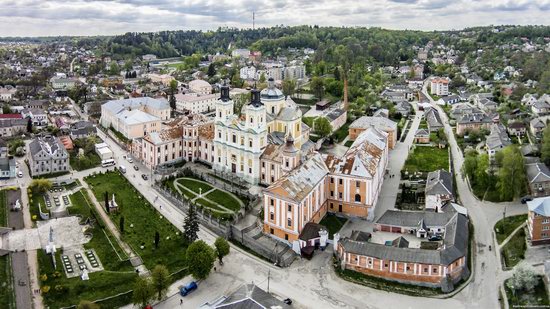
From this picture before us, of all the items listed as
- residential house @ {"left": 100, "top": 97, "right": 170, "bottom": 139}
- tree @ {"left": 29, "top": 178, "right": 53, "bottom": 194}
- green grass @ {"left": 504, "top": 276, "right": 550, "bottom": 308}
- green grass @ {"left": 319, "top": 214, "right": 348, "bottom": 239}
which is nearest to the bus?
tree @ {"left": 29, "top": 178, "right": 53, "bottom": 194}

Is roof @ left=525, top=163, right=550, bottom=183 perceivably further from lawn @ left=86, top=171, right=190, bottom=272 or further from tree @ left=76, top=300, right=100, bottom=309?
tree @ left=76, top=300, right=100, bottom=309

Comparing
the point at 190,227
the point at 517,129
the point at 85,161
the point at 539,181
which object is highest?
the point at 517,129

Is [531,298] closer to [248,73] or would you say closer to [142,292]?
[142,292]

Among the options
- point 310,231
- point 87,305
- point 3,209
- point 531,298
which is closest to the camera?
point 87,305

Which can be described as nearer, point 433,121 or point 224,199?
point 224,199

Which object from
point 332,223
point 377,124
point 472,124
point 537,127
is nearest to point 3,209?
point 332,223

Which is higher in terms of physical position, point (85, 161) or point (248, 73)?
point (248, 73)

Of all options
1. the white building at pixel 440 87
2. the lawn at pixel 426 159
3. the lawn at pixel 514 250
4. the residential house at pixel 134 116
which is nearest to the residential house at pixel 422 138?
the lawn at pixel 426 159
